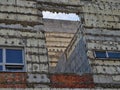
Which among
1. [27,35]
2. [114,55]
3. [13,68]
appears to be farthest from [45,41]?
[114,55]

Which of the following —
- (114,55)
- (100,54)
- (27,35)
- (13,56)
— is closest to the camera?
(13,56)

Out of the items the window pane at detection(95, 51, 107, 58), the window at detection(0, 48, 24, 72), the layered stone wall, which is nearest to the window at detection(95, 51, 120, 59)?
the window pane at detection(95, 51, 107, 58)

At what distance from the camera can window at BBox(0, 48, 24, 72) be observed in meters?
11.6

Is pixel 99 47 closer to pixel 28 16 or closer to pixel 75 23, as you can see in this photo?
pixel 28 16

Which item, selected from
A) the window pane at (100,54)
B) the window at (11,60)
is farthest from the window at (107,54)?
the window at (11,60)

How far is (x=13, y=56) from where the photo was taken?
468 inches

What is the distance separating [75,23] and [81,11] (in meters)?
15.1

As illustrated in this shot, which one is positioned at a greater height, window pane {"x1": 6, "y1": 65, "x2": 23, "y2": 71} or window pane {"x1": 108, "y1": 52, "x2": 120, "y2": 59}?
window pane {"x1": 108, "y1": 52, "x2": 120, "y2": 59}

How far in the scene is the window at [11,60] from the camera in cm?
1159

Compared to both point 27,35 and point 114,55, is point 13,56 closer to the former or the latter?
point 27,35

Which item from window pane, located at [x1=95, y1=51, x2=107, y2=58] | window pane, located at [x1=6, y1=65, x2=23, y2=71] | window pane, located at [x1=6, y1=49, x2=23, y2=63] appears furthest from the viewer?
window pane, located at [x1=95, y1=51, x2=107, y2=58]

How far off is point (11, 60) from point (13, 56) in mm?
211

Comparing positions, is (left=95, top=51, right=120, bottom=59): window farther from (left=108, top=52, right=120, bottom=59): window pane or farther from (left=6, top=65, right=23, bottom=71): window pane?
(left=6, top=65, right=23, bottom=71): window pane

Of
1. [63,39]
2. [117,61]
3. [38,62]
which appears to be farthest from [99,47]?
[63,39]
